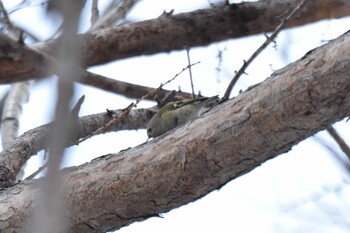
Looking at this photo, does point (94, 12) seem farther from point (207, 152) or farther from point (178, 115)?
point (207, 152)

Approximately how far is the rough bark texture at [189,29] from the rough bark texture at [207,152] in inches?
54.5

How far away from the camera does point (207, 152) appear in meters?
1.32

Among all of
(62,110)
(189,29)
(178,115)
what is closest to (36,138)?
(178,115)

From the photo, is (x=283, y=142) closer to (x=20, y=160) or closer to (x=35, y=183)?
(x=35, y=183)

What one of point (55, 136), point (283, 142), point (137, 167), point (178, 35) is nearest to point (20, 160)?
point (137, 167)

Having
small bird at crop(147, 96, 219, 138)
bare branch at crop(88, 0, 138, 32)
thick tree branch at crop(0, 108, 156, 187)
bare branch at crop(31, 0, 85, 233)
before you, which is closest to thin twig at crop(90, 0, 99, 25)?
bare branch at crop(88, 0, 138, 32)

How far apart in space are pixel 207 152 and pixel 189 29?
1.65 m

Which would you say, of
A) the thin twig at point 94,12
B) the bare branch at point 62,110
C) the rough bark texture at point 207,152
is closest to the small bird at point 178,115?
the rough bark texture at point 207,152

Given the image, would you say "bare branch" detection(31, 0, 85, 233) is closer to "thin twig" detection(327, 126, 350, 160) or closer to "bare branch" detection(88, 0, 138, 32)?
"thin twig" detection(327, 126, 350, 160)

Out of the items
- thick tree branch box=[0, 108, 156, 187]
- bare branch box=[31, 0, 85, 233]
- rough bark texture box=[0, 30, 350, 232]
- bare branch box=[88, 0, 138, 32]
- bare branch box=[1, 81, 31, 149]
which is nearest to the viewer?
bare branch box=[31, 0, 85, 233]

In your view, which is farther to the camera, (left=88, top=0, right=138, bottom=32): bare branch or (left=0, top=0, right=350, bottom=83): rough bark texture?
(left=88, top=0, right=138, bottom=32): bare branch

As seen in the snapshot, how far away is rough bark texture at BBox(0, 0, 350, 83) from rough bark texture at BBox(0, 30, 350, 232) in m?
1.38

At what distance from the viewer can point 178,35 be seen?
114 inches

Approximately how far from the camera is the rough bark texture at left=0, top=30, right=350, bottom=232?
3.92 ft
